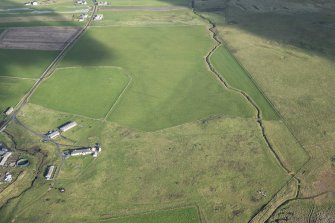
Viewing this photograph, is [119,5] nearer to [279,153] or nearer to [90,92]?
[90,92]

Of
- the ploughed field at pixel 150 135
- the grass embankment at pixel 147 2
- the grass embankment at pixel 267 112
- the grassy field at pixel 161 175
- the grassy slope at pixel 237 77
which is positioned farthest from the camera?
the grass embankment at pixel 147 2

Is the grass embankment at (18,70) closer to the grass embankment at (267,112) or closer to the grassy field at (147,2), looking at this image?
the grass embankment at (267,112)

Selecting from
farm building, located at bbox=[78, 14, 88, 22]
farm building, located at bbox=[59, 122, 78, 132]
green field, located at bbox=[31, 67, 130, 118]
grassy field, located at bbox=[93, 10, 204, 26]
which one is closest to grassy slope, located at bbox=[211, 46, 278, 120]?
green field, located at bbox=[31, 67, 130, 118]

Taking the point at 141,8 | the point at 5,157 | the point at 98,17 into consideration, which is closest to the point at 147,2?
the point at 141,8

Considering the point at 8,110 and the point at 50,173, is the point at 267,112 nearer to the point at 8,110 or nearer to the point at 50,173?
the point at 50,173

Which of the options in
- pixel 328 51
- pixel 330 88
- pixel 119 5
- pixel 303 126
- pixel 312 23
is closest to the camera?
pixel 303 126

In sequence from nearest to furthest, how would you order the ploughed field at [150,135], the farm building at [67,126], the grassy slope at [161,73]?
the ploughed field at [150,135]
the farm building at [67,126]
the grassy slope at [161,73]

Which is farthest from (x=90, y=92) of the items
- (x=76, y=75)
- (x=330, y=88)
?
(x=330, y=88)

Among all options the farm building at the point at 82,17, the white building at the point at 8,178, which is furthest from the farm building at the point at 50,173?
the farm building at the point at 82,17
